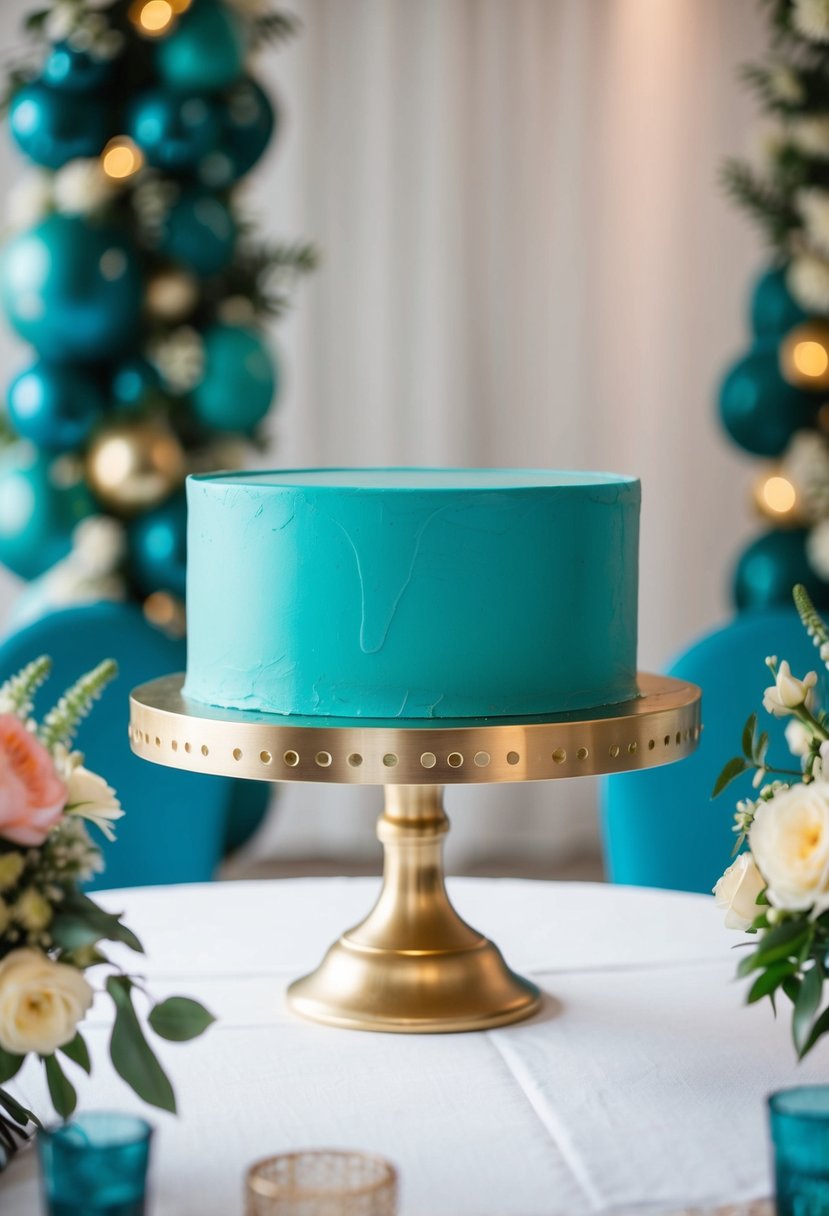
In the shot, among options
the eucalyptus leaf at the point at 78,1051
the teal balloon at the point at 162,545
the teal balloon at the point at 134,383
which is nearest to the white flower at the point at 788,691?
the eucalyptus leaf at the point at 78,1051

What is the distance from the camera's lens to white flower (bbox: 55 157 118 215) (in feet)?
10.2

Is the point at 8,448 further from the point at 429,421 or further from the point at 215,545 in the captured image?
the point at 215,545

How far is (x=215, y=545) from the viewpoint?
4.83ft

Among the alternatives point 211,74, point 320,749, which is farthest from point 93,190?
point 320,749

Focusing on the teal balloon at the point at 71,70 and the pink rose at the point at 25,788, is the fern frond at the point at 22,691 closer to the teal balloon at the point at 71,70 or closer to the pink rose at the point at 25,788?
the pink rose at the point at 25,788

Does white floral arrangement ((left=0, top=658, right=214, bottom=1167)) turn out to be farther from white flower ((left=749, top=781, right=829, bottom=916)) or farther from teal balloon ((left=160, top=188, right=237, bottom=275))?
teal balloon ((left=160, top=188, right=237, bottom=275))

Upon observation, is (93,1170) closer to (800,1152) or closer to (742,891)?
(800,1152)

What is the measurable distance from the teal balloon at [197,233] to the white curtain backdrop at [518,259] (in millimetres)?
1293

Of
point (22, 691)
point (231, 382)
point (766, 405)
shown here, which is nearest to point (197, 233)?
point (231, 382)

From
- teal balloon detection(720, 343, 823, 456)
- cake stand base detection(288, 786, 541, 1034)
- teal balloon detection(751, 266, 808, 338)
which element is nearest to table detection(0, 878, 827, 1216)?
cake stand base detection(288, 786, 541, 1034)

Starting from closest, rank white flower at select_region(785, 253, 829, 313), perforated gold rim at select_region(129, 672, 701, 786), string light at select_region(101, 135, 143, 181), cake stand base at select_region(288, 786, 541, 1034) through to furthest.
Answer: perforated gold rim at select_region(129, 672, 701, 786) → cake stand base at select_region(288, 786, 541, 1034) → string light at select_region(101, 135, 143, 181) → white flower at select_region(785, 253, 829, 313)

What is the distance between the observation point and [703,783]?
2.31 metres

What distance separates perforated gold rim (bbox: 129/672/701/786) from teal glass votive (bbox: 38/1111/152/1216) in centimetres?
45

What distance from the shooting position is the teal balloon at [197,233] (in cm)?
319
